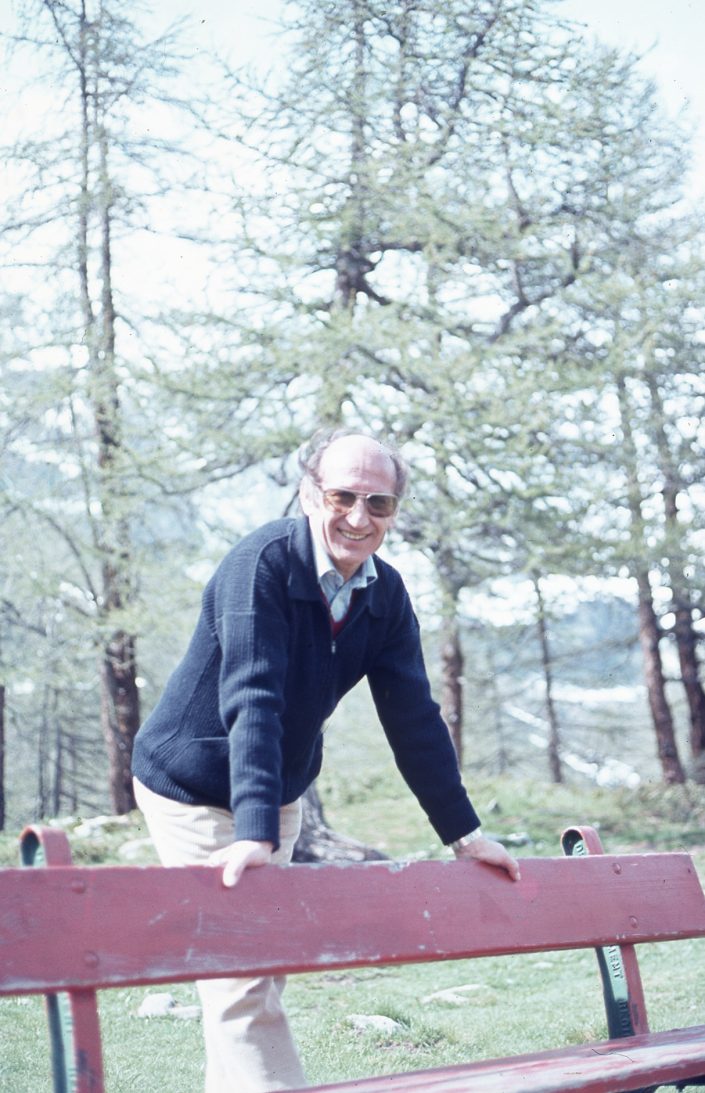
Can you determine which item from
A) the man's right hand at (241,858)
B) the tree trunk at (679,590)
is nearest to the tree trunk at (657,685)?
the tree trunk at (679,590)

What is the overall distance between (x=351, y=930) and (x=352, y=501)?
102 cm

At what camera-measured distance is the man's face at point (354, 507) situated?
10.1 feet

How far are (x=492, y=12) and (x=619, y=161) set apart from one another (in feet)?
5.27

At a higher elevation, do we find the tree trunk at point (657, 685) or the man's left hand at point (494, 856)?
the tree trunk at point (657, 685)

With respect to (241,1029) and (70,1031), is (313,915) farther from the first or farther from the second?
(70,1031)

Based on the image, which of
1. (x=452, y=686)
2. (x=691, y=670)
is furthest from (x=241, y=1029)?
(x=691, y=670)

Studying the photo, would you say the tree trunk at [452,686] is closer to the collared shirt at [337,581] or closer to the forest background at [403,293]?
the forest background at [403,293]

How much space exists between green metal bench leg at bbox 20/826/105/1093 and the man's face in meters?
0.98

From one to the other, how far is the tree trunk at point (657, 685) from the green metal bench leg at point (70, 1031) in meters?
15.5

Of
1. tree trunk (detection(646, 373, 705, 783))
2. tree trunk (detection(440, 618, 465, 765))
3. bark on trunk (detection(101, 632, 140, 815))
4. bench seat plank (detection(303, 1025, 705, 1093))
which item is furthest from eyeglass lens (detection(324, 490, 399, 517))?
tree trunk (detection(440, 618, 465, 765))

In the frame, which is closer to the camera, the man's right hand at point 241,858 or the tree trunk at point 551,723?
the man's right hand at point 241,858

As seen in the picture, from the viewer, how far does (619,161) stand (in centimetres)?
1040

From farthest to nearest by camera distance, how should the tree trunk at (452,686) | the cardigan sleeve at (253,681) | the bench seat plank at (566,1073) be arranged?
the tree trunk at (452,686) < the cardigan sleeve at (253,681) < the bench seat plank at (566,1073)

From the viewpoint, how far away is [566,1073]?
2.59 meters
